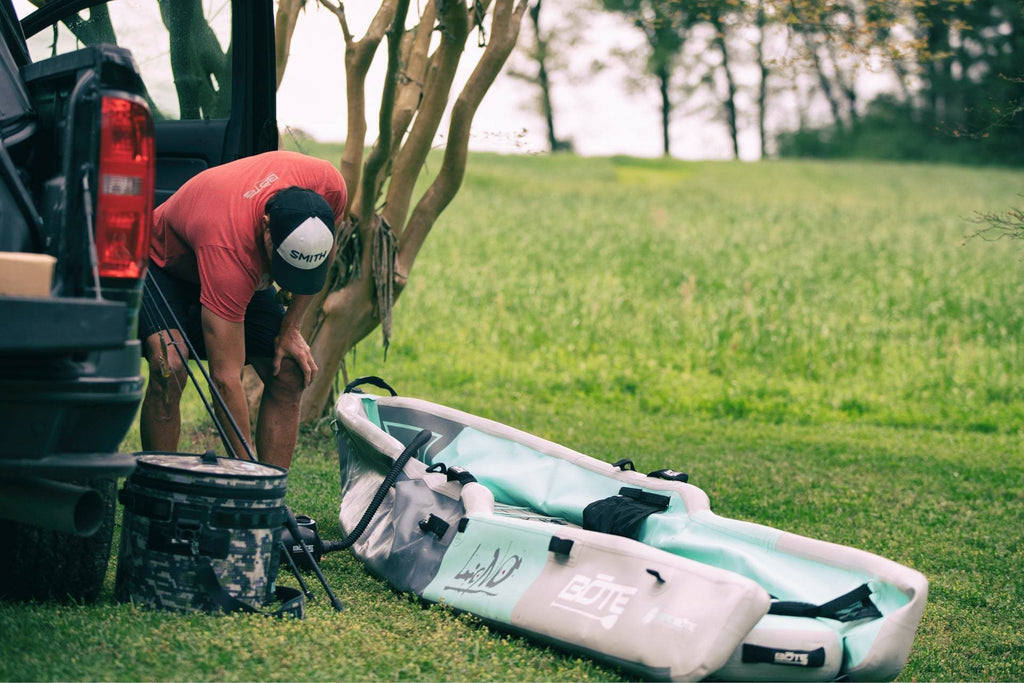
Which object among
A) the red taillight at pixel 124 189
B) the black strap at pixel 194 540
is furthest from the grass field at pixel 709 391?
the red taillight at pixel 124 189

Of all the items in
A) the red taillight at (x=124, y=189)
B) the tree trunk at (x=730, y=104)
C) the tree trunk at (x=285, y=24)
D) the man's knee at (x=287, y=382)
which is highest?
the tree trunk at (x=730, y=104)

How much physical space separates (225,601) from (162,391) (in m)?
1.31

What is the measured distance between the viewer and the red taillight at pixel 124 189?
277cm

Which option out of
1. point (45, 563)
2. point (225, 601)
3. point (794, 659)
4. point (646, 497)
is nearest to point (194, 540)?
point (225, 601)

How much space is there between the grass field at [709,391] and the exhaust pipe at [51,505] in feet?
1.12

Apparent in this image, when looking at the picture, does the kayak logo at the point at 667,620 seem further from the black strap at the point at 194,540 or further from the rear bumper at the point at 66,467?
the rear bumper at the point at 66,467

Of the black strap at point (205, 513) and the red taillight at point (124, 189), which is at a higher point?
the red taillight at point (124, 189)

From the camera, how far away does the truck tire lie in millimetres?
3342

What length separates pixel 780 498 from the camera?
21.3 ft

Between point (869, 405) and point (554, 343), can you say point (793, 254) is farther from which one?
point (869, 405)

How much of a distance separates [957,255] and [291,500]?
1726 cm

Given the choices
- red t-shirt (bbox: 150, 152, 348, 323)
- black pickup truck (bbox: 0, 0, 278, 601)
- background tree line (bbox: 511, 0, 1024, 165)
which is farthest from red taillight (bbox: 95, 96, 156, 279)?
background tree line (bbox: 511, 0, 1024, 165)

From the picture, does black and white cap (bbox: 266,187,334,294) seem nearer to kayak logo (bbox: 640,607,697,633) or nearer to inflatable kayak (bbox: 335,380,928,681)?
inflatable kayak (bbox: 335,380,928,681)

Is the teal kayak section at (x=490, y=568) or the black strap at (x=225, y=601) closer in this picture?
the black strap at (x=225, y=601)
